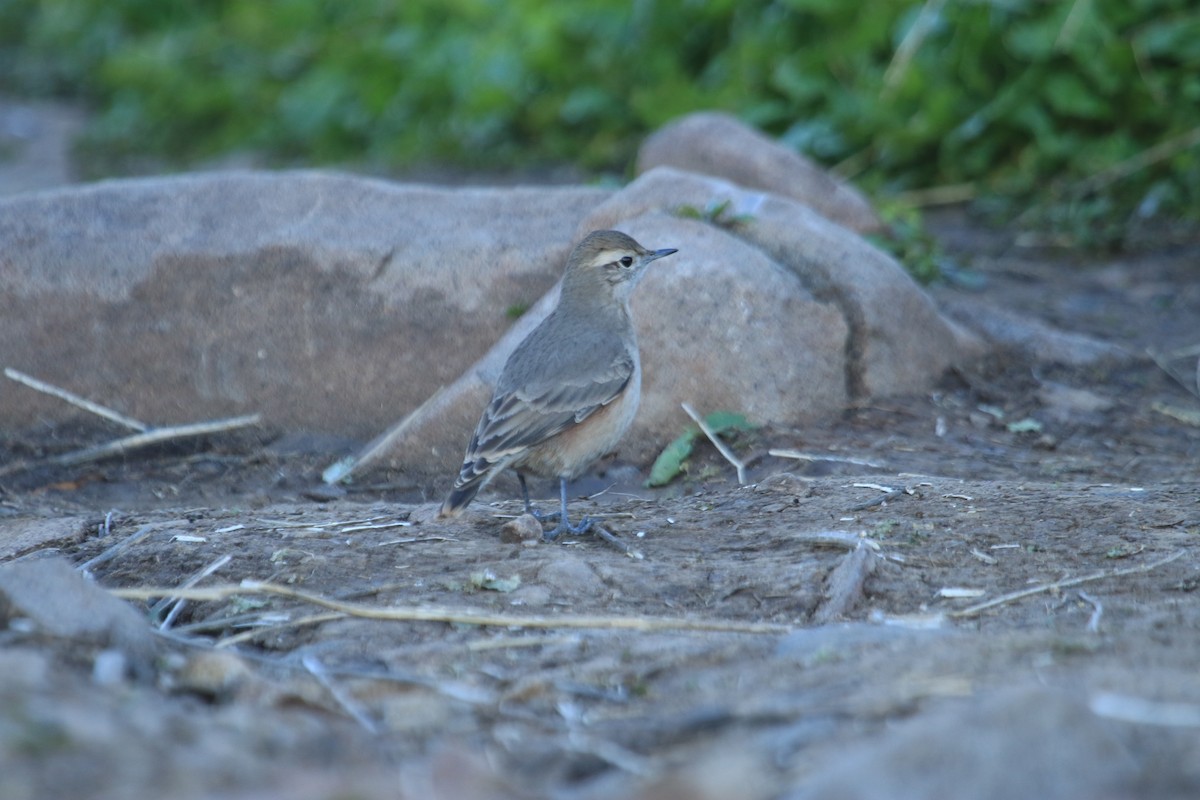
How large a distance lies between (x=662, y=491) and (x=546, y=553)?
135 cm

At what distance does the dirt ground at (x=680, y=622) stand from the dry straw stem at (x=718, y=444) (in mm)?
51

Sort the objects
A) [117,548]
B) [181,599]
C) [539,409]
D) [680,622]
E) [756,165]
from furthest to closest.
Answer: [756,165], [539,409], [117,548], [181,599], [680,622]

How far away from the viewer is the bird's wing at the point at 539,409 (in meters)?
5.28

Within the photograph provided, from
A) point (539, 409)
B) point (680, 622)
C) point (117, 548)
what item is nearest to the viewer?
point (680, 622)

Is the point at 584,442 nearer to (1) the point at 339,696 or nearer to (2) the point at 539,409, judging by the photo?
(2) the point at 539,409

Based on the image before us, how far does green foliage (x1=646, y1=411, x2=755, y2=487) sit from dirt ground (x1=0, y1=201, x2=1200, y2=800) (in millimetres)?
68

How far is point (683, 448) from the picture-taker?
6.11m

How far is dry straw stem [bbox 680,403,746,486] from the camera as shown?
587 cm

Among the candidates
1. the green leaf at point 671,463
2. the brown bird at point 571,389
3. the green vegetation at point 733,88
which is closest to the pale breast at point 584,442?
the brown bird at point 571,389

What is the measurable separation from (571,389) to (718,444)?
2.98 ft

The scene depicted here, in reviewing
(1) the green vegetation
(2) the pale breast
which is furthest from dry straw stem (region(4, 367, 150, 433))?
(1) the green vegetation

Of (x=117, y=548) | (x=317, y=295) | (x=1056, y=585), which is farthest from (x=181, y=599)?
(x=317, y=295)

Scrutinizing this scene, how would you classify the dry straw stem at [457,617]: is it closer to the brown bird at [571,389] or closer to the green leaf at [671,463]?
the brown bird at [571,389]

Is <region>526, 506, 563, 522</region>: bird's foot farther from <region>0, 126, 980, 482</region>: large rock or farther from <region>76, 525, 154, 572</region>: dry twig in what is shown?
<region>76, 525, 154, 572</region>: dry twig
